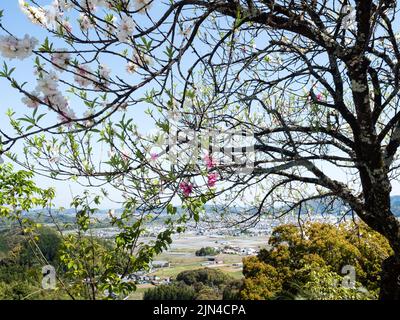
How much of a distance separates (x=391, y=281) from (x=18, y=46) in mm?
4181

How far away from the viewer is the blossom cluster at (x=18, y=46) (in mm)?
1780

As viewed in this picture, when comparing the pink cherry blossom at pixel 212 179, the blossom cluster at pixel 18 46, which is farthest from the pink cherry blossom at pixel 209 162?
the blossom cluster at pixel 18 46

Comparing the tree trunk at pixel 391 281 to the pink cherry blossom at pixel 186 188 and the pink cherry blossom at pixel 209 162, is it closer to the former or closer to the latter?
the pink cherry blossom at pixel 209 162

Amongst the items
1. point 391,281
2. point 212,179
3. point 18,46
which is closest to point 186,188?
point 212,179

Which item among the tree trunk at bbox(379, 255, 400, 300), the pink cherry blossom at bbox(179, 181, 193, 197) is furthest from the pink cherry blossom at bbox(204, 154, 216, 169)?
the tree trunk at bbox(379, 255, 400, 300)

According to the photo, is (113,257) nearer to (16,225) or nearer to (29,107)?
(16,225)

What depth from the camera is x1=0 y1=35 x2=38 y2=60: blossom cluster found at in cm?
178

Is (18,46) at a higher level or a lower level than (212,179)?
higher

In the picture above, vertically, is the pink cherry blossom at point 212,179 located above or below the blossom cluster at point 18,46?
below

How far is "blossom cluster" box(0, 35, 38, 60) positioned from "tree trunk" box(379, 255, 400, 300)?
4006 mm

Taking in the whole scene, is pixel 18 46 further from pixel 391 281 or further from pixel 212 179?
pixel 391 281

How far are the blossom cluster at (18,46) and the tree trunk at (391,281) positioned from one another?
4006mm

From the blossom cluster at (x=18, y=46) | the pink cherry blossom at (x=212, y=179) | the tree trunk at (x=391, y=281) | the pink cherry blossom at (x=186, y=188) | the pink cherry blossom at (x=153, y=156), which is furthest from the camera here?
the tree trunk at (x=391, y=281)

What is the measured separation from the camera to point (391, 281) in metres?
4.19
